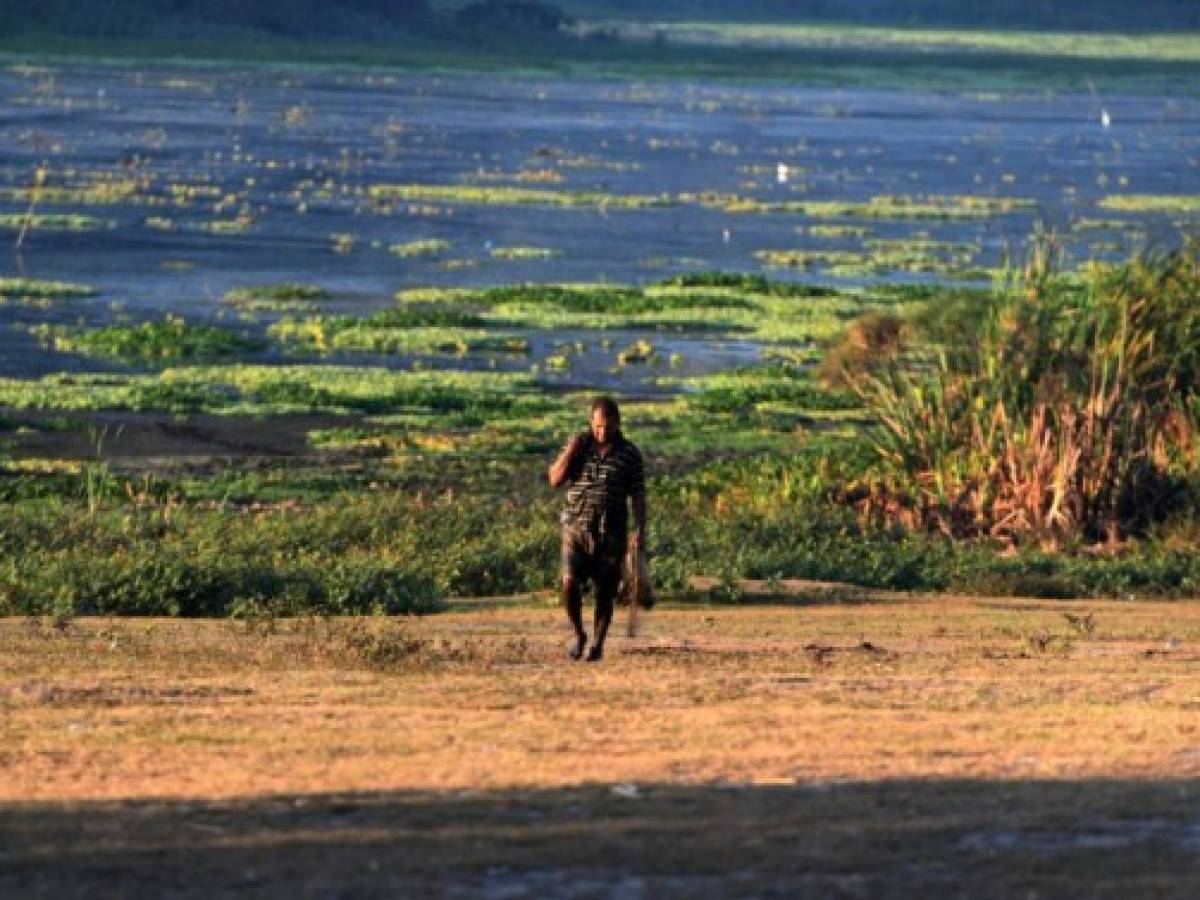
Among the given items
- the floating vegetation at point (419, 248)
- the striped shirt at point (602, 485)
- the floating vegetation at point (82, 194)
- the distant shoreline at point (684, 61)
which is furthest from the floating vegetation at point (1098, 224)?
the distant shoreline at point (684, 61)

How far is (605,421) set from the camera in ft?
47.7

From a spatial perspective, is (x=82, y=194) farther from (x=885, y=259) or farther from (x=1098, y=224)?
(x=1098, y=224)

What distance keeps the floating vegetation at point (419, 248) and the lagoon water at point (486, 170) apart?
35 centimetres

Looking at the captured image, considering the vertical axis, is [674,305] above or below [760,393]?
below

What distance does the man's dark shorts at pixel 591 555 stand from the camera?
14.8 meters

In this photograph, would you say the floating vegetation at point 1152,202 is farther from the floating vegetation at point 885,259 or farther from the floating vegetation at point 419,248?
the floating vegetation at point 419,248

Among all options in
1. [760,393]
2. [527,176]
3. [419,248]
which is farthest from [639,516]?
[527,176]

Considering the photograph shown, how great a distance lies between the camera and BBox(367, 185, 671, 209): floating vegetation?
66.1 metres

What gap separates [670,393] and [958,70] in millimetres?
119033

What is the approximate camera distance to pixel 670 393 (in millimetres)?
36031

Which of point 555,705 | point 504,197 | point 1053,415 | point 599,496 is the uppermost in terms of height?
point 599,496

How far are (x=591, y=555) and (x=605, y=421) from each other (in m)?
0.70

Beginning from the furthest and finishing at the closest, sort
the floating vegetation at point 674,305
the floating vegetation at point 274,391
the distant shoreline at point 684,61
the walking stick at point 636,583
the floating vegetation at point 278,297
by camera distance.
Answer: the distant shoreline at point 684,61
the floating vegetation at point 278,297
the floating vegetation at point 674,305
the floating vegetation at point 274,391
the walking stick at point 636,583

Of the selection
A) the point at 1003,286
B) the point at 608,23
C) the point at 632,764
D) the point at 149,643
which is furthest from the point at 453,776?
the point at 608,23
